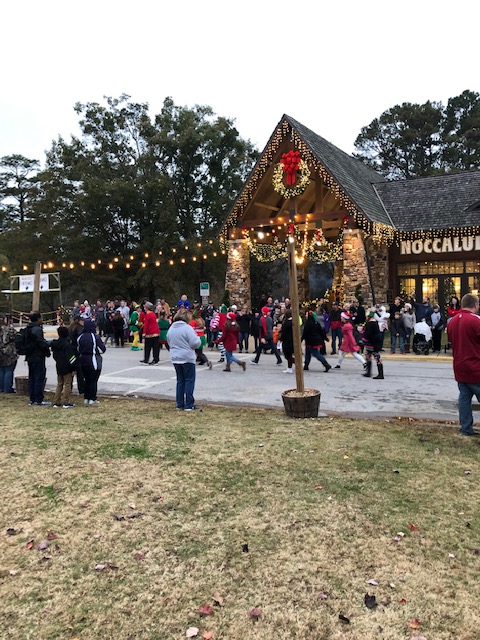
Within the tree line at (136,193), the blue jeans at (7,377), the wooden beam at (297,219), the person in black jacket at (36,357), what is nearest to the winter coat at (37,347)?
the person in black jacket at (36,357)

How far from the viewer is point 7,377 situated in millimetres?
10805

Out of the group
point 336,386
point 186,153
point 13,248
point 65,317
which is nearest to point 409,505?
point 336,386

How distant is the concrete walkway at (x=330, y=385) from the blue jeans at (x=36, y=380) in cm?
133

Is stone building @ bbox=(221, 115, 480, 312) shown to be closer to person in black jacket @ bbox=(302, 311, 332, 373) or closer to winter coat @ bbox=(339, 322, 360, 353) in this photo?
person in black jacket @ bbox=(302, 311, 332, 373)

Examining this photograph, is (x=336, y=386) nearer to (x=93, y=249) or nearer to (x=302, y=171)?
(x=302, y=171)

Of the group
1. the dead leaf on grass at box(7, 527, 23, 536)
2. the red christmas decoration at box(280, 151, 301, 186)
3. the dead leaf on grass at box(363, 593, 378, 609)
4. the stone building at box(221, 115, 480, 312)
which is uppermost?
the stone building at box(221, 115, 480, 312)

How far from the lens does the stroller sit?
51.7ft

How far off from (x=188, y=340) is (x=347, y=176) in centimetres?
1659

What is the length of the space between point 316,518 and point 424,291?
2040 cm

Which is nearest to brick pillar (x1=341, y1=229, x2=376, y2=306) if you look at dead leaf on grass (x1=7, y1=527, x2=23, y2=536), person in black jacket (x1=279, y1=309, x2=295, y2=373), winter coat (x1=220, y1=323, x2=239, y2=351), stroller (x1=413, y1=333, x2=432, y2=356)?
stroller (x1=413, y1=333, x2=432, y2=356)

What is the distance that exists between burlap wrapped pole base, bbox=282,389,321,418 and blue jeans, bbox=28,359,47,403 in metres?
4.85

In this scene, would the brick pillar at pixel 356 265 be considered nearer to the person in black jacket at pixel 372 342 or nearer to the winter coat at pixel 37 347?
the person in black jacket at pixel 372 342

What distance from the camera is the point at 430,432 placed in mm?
6922

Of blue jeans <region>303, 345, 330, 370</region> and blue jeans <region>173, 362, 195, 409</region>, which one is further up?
blue jeans <region>303, 345, 330, 370</region>
